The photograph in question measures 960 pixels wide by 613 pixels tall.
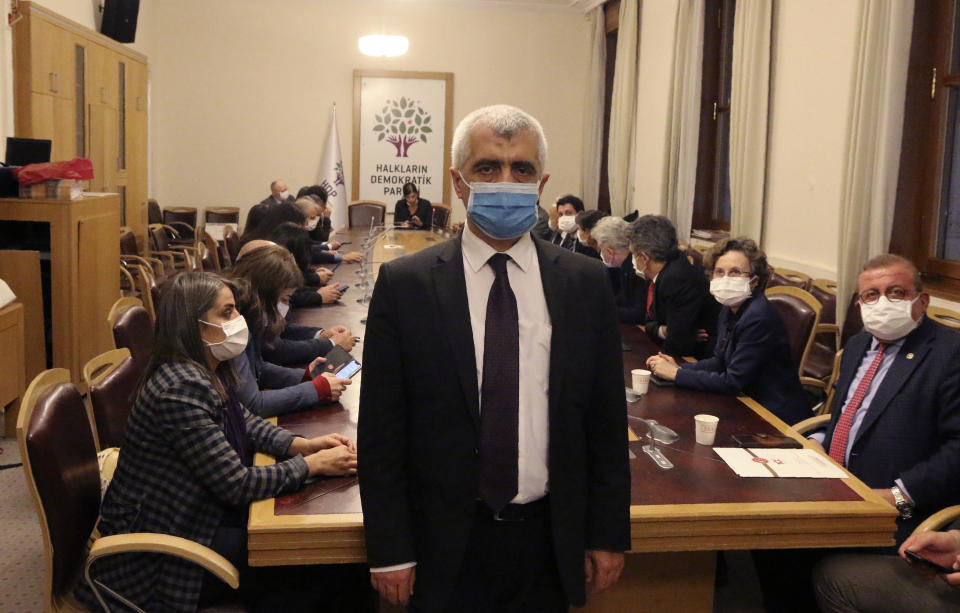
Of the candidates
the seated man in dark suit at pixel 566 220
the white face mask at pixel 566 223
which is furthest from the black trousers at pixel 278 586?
the white face mask at pixel 566 223

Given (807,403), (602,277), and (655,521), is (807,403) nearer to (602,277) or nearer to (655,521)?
(655,521)

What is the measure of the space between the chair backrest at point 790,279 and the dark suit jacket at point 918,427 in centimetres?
287

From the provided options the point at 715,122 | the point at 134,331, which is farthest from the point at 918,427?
the point at 715,122

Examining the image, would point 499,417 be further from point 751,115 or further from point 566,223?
point 566,223

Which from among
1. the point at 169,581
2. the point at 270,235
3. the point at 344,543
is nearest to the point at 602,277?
the point at 344,543

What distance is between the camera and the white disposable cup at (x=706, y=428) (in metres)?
2.53

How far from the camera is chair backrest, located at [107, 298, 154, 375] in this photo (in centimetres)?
304

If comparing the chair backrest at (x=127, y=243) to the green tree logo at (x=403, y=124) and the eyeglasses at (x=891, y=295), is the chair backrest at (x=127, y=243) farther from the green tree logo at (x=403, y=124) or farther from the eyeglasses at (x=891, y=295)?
the eyeglasses at (x=891, y=295)

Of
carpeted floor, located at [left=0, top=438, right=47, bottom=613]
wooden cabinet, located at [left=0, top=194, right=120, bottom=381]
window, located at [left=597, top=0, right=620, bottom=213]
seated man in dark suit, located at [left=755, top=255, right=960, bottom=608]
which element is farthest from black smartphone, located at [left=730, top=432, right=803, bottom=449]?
window, located at [left=597, top=0, right=620, bottom=213]

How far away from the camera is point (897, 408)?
260cm

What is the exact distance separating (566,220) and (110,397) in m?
5.25

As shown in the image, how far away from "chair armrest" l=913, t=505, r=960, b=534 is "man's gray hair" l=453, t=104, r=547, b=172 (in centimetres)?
150

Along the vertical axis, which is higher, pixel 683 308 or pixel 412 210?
pixel 412 210

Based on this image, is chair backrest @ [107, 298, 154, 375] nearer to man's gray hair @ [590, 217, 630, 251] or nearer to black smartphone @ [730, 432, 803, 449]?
black smartphone @ [730, 432, 803, 449]
